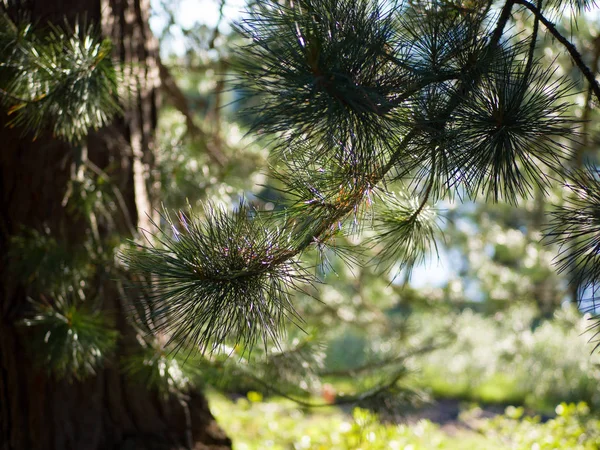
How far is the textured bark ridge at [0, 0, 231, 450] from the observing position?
1730mm

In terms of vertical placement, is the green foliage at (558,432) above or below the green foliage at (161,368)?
above

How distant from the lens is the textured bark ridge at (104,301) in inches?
68.1

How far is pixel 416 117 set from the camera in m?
0.97

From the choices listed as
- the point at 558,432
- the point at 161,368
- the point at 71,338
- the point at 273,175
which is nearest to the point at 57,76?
the point at 273,175

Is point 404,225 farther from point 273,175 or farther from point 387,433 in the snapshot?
point 387,433

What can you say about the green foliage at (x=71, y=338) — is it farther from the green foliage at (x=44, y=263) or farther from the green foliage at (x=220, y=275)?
the green foliage at (x=220, y=275)

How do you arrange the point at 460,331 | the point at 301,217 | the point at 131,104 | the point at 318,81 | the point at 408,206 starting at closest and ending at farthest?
the point at 318,81
the point at 301,217
the point at 408,206
the point at 131,104
the point at 460,331

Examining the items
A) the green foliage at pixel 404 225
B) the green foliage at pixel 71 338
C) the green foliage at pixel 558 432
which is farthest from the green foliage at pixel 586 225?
the green foliage at pixel 558 432

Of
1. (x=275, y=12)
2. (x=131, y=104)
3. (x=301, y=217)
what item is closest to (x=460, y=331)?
(x=131, y=104)

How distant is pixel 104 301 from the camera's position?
1803mm

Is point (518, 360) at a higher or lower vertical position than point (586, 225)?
higher

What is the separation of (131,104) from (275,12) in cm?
107

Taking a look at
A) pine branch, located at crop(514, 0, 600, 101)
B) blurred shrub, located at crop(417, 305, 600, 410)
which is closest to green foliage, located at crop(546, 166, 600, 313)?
pine branch, located at crop(514, 0, 600, 101)

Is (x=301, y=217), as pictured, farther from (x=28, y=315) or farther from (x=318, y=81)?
(x=28, y=315)
